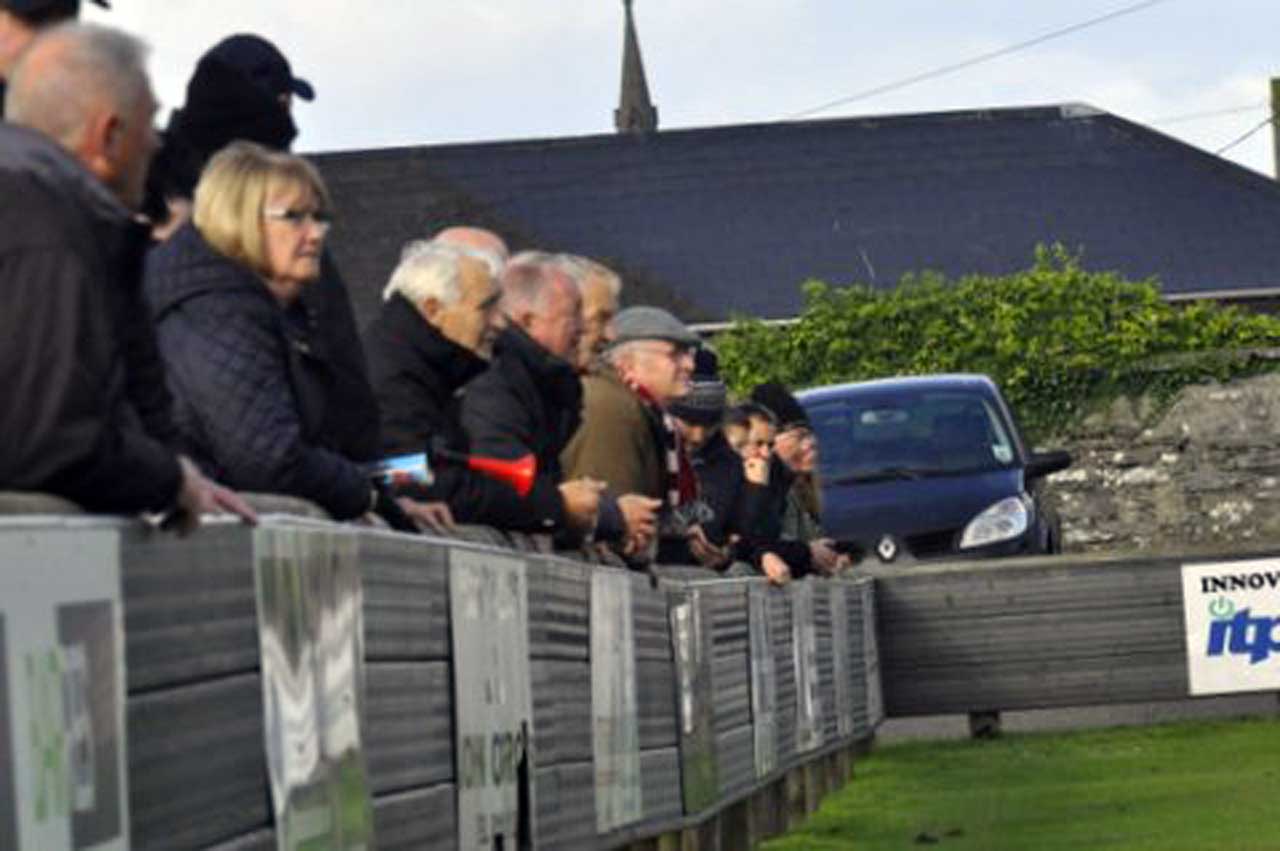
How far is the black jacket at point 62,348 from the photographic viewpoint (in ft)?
18.4

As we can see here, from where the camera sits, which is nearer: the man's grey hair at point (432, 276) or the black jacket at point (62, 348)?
the black jacket at point (62, 348)

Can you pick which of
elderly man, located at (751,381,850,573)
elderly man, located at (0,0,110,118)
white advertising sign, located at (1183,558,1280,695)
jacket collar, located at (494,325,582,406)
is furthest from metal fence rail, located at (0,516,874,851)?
white advertising sign, located at (1183,558,1280,695)

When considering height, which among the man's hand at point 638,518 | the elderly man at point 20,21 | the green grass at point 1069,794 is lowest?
the green grass at point 1069,794

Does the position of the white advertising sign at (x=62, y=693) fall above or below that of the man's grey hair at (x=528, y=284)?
below

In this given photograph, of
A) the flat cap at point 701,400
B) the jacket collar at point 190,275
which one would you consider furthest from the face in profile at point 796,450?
the jacket collar at point 190,275

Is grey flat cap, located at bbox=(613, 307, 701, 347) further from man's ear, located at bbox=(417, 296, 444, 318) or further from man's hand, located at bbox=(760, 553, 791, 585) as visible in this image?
man's ear, located at bbox=(417, 296, 444, 318)

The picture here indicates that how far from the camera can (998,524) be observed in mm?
27422

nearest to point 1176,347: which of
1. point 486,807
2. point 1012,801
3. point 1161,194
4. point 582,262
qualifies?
point 1161,194

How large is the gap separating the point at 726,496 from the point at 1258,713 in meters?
8.90

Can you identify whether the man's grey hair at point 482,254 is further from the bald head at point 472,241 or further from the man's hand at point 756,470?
the man's hand at point 756,470

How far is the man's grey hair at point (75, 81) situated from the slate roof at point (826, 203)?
6260 centimetres

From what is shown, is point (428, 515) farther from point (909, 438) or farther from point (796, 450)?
point (909, 438)

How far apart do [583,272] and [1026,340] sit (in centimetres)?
4042

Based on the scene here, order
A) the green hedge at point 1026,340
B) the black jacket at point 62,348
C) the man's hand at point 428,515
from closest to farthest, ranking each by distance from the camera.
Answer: the black jacket at point 62,348 → the man's hand at point 428,515 → the green hedge at point 1026,340
